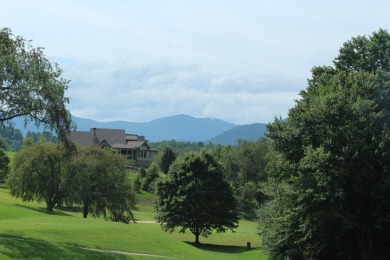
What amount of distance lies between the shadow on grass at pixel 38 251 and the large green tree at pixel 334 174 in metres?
12.4

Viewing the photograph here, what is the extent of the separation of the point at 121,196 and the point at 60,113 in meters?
32.2

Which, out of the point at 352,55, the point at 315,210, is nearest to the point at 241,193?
the point at 352,55

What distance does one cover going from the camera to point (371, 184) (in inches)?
1245

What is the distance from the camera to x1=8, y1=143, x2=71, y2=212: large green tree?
194 ft

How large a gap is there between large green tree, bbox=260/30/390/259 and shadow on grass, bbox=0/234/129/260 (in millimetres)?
12357

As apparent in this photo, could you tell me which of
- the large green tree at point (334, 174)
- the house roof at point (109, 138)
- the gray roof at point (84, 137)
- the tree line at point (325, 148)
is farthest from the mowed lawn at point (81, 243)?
the house roof at point (109, 138)

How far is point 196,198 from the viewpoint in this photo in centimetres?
5381

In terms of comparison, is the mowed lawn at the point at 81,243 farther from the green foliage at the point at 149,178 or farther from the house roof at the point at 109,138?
the house roof at the point at 109,138

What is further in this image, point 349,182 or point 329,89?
point 329,89

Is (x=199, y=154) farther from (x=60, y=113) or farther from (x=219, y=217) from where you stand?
(x=60, y=113)

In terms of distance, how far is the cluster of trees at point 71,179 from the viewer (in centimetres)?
5866

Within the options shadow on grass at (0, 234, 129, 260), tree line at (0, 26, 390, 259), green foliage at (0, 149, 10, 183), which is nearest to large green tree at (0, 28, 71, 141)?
tree line at (0, 26, 390, 259)

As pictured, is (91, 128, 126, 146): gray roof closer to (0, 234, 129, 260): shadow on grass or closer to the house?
the house

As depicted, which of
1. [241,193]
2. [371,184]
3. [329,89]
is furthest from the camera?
[241,193]
